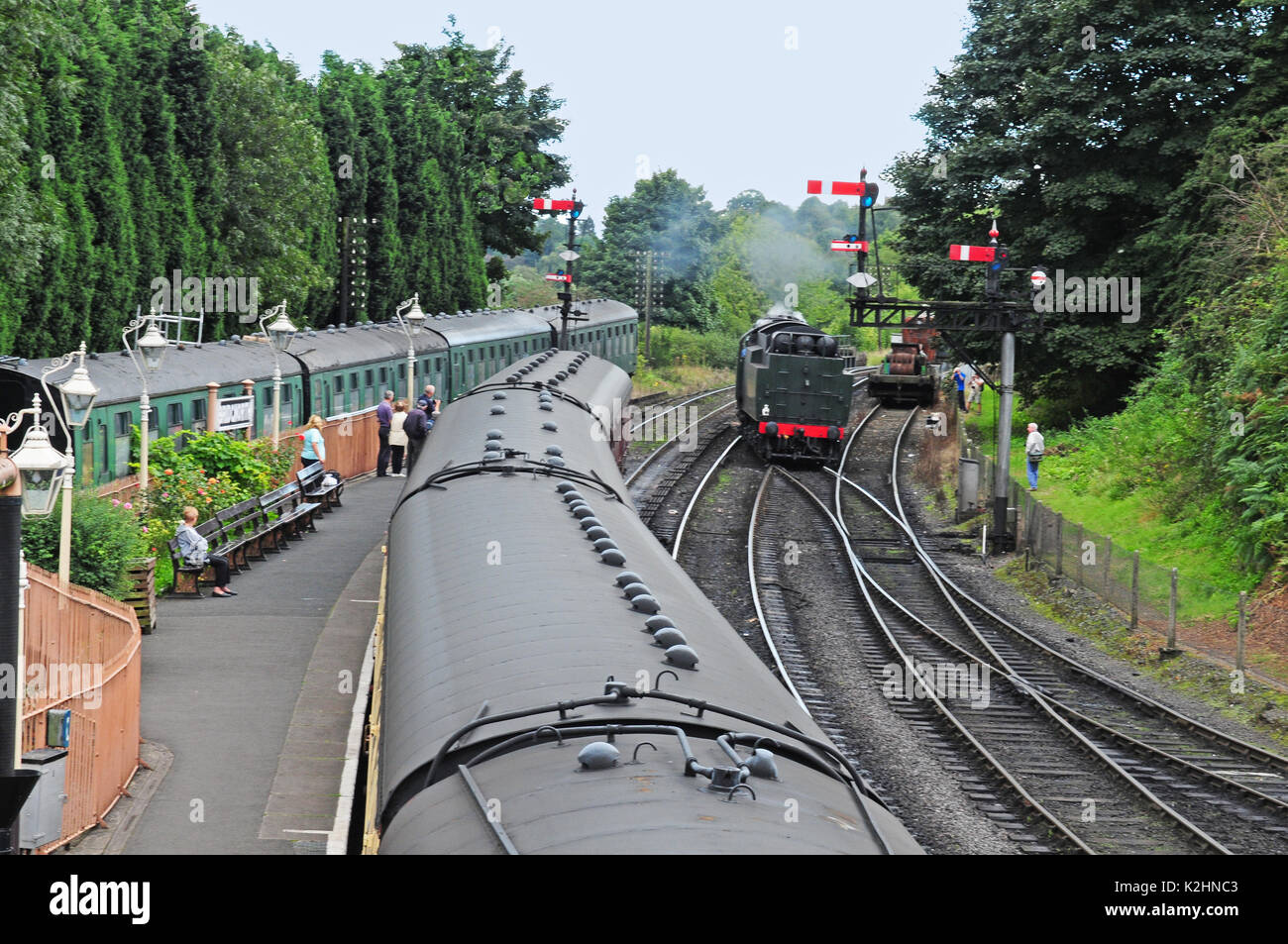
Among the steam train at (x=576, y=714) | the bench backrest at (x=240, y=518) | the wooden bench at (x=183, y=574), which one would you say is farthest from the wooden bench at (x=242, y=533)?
the steam train at (x=576, y=714)

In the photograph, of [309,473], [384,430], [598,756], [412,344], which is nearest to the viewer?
[598,756]

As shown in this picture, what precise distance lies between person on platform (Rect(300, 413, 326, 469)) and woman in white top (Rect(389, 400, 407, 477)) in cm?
361

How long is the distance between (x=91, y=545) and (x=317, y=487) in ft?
32.0

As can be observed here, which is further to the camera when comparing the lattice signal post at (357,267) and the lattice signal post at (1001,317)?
the lattice signal post at (357,267)

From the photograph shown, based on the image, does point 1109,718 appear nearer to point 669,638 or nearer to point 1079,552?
point 1079,552

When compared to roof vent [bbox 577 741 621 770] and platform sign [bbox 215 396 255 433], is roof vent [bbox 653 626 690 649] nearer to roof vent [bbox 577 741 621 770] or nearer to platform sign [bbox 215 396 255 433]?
roof vent [bbox 577 741 621 770]

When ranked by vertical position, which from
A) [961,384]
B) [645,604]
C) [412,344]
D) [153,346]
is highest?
[412,344]

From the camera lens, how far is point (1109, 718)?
16359mm

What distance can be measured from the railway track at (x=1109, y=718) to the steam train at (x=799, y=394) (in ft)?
28.5

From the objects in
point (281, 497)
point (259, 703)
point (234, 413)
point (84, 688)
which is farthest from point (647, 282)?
point (84, 688)

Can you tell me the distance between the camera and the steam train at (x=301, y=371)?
20.9m

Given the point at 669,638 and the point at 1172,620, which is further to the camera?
the point at 1172,620

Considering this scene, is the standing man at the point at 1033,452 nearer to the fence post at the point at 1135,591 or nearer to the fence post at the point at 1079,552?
the fence post at the point at 1079,552

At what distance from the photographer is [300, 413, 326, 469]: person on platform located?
25.4 meters
